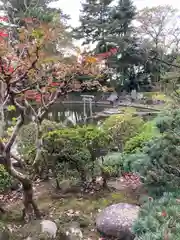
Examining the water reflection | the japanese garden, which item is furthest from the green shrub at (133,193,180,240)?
the water reflection

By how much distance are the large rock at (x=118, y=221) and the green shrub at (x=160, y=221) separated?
2.40 feet

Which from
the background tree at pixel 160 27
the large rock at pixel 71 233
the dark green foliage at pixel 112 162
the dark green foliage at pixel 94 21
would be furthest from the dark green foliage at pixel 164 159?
the dark green foliage at pixel 94 21

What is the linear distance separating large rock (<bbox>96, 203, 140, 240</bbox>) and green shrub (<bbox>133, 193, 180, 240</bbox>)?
0.73 m

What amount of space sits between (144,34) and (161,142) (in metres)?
18.6

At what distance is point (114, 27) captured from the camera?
20.7 metres

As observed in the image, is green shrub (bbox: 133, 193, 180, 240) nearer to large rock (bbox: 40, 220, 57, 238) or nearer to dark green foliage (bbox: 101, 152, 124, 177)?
large rock (bbox: 40, 220, 57, 238)

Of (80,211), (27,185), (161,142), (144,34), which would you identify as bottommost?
(80,211)

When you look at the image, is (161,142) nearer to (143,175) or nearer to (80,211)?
(143,175)

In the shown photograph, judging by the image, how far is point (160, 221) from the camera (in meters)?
2.21

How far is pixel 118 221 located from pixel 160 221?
44.9 inches

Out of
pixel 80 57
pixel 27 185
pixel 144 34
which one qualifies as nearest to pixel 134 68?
pixel 144 34

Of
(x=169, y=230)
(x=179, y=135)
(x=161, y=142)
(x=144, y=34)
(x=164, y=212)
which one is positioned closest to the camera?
(x=169, y=230)

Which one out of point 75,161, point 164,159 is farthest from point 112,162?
point 164,159

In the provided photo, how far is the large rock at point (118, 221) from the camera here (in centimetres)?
319
